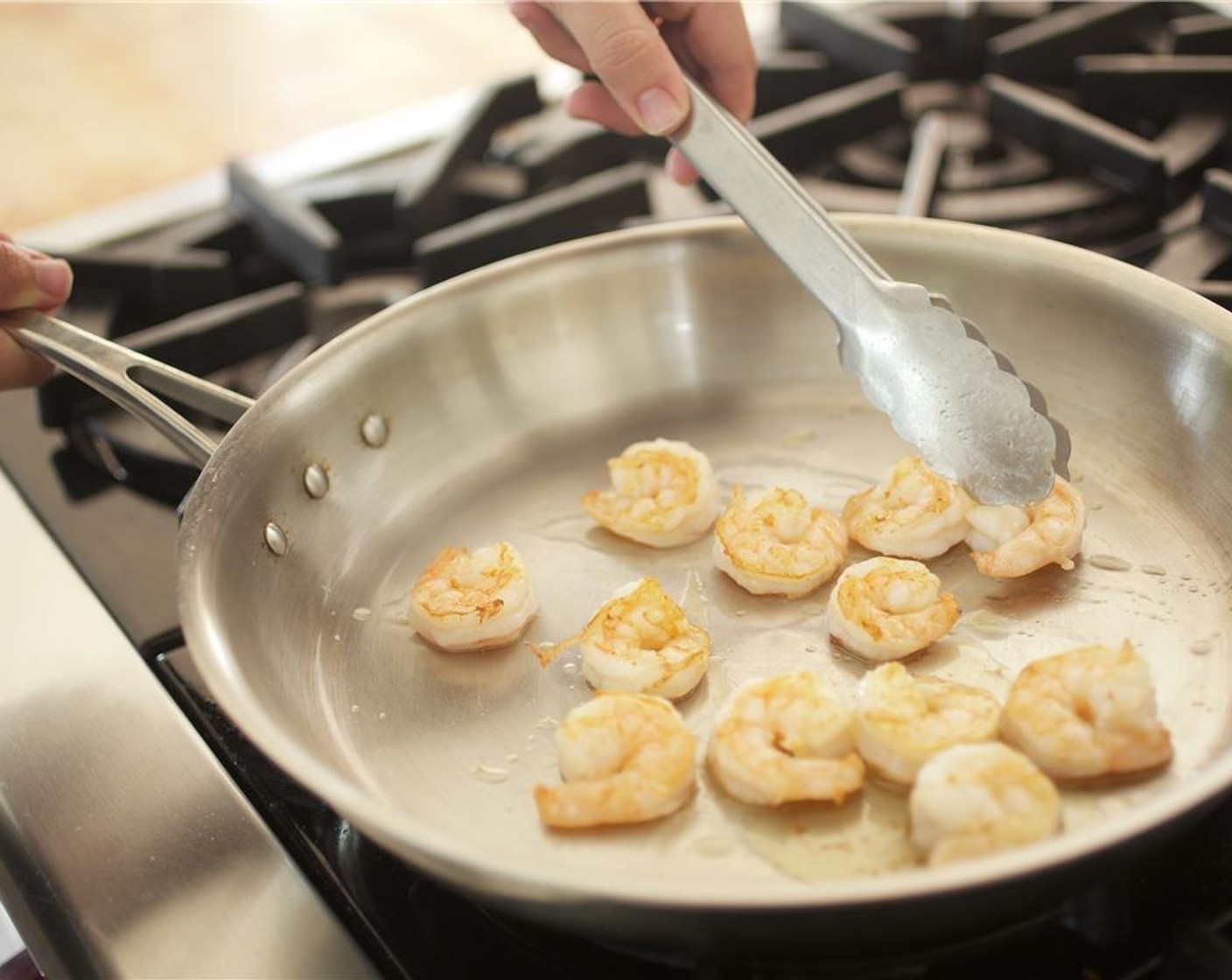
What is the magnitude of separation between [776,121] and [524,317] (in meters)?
0.55

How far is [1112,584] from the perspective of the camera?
1210 mm

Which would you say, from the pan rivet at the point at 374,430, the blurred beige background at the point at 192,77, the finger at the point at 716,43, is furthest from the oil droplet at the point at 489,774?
the blurred beige background at the point at 192,77

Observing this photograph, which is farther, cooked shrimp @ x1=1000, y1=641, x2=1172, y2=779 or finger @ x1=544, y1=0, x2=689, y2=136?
finger @ x1=544, y1=0, x2=689, y2=136

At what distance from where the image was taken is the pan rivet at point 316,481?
1.34 metres

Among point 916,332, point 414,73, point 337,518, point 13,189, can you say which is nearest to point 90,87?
point 13,189

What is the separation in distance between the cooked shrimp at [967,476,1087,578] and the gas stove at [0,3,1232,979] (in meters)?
0.28

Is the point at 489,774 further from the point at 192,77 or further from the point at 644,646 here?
the point at 192,77

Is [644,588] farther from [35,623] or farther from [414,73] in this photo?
[414,73]

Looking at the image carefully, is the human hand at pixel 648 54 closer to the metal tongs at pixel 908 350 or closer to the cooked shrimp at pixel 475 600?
the metal tongs at pixel 908 350

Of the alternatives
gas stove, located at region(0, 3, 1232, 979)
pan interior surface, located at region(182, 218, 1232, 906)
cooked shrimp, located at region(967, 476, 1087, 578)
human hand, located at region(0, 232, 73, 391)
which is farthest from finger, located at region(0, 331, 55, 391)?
cooked shrimp, located at region(967, 476, 1087, 578)

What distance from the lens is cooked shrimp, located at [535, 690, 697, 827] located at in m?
0.98

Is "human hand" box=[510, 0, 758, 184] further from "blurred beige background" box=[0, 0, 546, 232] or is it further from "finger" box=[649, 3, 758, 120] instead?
"blurred beige background" box=[0, 0, 546, 232]

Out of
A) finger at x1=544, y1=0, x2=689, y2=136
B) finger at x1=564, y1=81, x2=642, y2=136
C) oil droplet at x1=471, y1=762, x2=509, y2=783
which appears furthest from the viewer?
finger at x1=564, y1=81, x2=642, y2=136

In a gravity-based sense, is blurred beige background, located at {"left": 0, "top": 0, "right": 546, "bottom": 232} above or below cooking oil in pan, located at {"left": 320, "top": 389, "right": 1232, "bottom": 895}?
above
